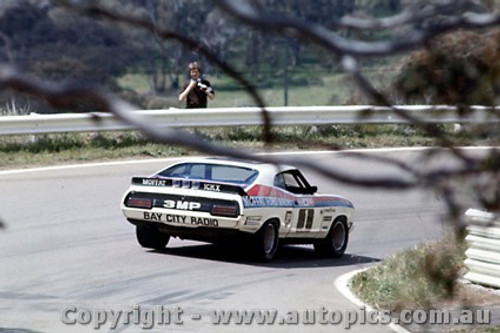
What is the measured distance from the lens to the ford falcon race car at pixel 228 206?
584 inches

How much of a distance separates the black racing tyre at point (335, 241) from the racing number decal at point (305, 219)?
0.49 meters

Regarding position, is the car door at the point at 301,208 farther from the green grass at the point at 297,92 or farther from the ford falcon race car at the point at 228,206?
the green grass at the point at 297,92

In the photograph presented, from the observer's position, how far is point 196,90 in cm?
2378

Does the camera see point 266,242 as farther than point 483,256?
Yes

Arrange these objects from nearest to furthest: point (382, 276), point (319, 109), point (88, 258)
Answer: point (382, 276) → point (88, 258) → point (319, 109)

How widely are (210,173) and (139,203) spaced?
968mm

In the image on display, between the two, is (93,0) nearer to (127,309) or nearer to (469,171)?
(469,171)

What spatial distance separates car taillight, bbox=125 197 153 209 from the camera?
49.6 feet

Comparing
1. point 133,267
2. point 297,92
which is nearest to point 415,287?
point 133,267

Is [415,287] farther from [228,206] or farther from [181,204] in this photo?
[181,204]

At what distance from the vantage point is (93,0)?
11.8ft

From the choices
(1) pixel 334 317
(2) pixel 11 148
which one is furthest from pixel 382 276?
(2) pixel 11 148

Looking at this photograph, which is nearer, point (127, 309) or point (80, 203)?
point (127, 309)

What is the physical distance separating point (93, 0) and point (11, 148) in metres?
19.6
